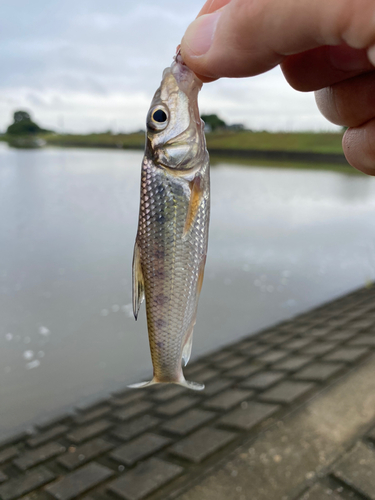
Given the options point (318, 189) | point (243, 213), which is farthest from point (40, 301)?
point (318, 189)

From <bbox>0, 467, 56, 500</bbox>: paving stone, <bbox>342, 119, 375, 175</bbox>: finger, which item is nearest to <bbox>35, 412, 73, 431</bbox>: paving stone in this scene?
<bbox>0, 467, 56, 500</bbox>: paving stone

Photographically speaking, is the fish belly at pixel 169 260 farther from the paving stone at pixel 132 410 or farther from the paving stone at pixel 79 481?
the paving stone at pixel 132 410

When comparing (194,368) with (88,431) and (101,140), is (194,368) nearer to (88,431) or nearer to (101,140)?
(88,431)

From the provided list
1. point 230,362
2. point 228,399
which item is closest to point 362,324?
point 230,362

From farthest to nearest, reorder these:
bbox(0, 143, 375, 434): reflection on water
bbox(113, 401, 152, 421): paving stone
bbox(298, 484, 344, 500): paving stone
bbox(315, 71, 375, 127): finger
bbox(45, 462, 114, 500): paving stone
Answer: bbox(0, 143, 375, 434): reflection on water, bbox(113, 401, 152, 421): paving stone, bbox(45, 462, 114, 500): paving stone, bbox(298, 484, 344, 500): paving stone, bbox(315, 71, 375, 127): finger

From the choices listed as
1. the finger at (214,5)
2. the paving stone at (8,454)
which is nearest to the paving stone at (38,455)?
the paving stone at (8,454)

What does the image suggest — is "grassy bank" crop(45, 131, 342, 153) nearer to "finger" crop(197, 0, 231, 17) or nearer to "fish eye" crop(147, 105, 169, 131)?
"finger" crop(197, 0, 231, 17)
